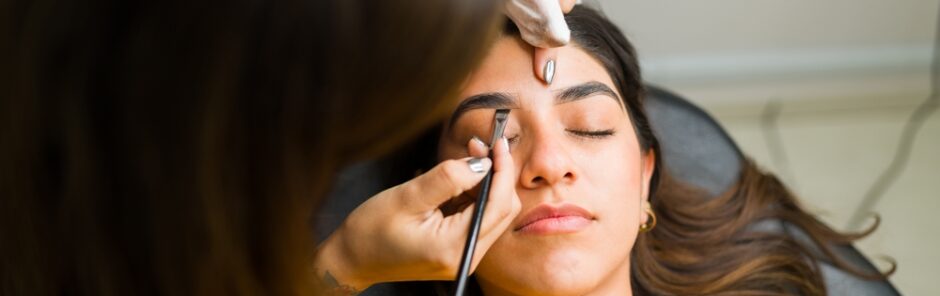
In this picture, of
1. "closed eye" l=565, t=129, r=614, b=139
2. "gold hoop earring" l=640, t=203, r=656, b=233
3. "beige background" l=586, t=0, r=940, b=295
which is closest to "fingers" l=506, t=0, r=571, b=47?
"closed eye" l=565, t=129, r=614, b=139

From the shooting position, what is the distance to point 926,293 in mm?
2410

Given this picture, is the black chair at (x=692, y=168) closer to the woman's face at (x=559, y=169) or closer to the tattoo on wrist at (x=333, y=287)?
the woman's face at (x=559, y=169)

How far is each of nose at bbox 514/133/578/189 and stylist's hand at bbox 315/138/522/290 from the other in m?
0.14

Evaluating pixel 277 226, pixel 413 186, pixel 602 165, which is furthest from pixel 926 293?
pixel 277 226

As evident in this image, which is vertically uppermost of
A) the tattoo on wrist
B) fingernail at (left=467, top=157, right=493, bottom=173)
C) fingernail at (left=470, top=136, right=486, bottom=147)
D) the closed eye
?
fingernail at (left=467, top=157, right=493, bottom=173)

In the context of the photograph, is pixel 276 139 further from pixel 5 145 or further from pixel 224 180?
pixel 5 145

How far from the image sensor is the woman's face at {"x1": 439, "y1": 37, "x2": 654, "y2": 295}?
139 centimetres

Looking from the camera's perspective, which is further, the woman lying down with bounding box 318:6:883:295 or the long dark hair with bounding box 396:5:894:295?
the long dark hair with bounding box 396:5:894:295

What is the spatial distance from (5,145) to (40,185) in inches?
1.6

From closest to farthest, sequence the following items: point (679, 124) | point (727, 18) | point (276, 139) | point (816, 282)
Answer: point (276, 139) → point (816, 282) → point (679, 124) → point (727, 18)

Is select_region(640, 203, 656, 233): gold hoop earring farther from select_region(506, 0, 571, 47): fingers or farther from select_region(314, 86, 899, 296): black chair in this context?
select_region(506, 0, 571, 47): fingers

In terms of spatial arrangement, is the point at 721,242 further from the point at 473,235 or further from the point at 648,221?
the point at 473,235

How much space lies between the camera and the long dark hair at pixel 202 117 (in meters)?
0.80

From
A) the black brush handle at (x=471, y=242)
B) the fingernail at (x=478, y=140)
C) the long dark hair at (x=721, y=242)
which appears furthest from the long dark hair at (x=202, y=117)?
the long dark hair at (x=721, y=242)
